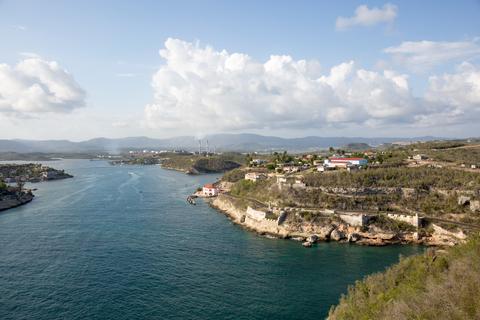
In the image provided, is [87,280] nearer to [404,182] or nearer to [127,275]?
[127,275]

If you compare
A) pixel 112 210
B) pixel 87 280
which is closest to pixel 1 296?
pixel 87 280

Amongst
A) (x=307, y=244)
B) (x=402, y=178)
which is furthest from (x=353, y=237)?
(x=402, y=178)

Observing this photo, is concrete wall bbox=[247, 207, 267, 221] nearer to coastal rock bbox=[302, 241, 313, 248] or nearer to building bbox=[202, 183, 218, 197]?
coastal rock bbox=[302, 241, 313, 248]

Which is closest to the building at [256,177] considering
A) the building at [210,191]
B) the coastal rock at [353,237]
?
the building at [210,191]

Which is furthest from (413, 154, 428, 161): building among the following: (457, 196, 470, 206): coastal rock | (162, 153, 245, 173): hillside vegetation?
(162, 153, 245, 173): hillside vegetation

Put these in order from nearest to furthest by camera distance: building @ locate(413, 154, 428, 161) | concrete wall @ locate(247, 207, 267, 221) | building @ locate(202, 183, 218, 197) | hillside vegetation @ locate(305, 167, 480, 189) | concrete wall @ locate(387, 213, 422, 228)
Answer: concrete wall @ locate(387, 213, 422, 228), hillside vegetation @ locate(305, 167, 480, 189), concrete wall @ locate(247, 207, 267, 221), building @ locate(413, 154, 428, 161), building @ locate(202, 183, 218, 197)

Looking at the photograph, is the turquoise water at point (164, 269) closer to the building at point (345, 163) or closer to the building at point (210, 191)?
the building at point (210, 191)
